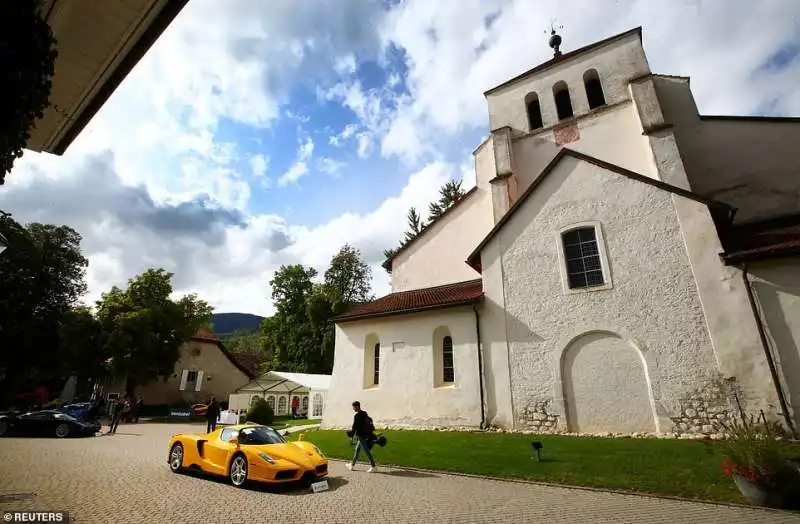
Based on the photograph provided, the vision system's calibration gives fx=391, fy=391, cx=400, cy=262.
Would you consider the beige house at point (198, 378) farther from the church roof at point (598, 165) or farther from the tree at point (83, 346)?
the church roof at point (598, 165)

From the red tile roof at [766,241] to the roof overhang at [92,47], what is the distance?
1499 cm

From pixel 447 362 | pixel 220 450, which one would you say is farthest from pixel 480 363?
pixel 220 450

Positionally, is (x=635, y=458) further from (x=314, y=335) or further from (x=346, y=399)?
(x=314, y=335)

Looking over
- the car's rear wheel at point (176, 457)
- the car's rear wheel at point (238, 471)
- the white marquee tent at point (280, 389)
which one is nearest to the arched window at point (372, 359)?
the car's rear wheel at point (176, 457)

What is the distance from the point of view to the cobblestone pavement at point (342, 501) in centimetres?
580

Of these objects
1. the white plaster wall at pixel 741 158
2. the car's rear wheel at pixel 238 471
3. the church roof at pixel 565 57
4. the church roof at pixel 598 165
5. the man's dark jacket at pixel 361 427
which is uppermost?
the church roof at pixel 565 57

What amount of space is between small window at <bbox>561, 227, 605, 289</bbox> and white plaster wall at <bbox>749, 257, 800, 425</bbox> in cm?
424

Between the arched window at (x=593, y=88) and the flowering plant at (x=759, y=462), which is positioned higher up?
the arched window at (x=593, y=88)

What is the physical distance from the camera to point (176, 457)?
373 inches

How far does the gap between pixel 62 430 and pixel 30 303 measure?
23.5 meters

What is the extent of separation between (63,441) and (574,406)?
19.4 meters

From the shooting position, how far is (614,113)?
1966cm

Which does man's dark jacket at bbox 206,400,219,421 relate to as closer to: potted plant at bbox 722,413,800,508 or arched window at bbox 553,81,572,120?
potted plant at bbox 722,413,800,508

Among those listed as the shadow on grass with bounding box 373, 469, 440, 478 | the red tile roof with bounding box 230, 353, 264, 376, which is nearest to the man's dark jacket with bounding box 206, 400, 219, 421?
the shadow on grass with bounding box 373, 469, 440, 478
